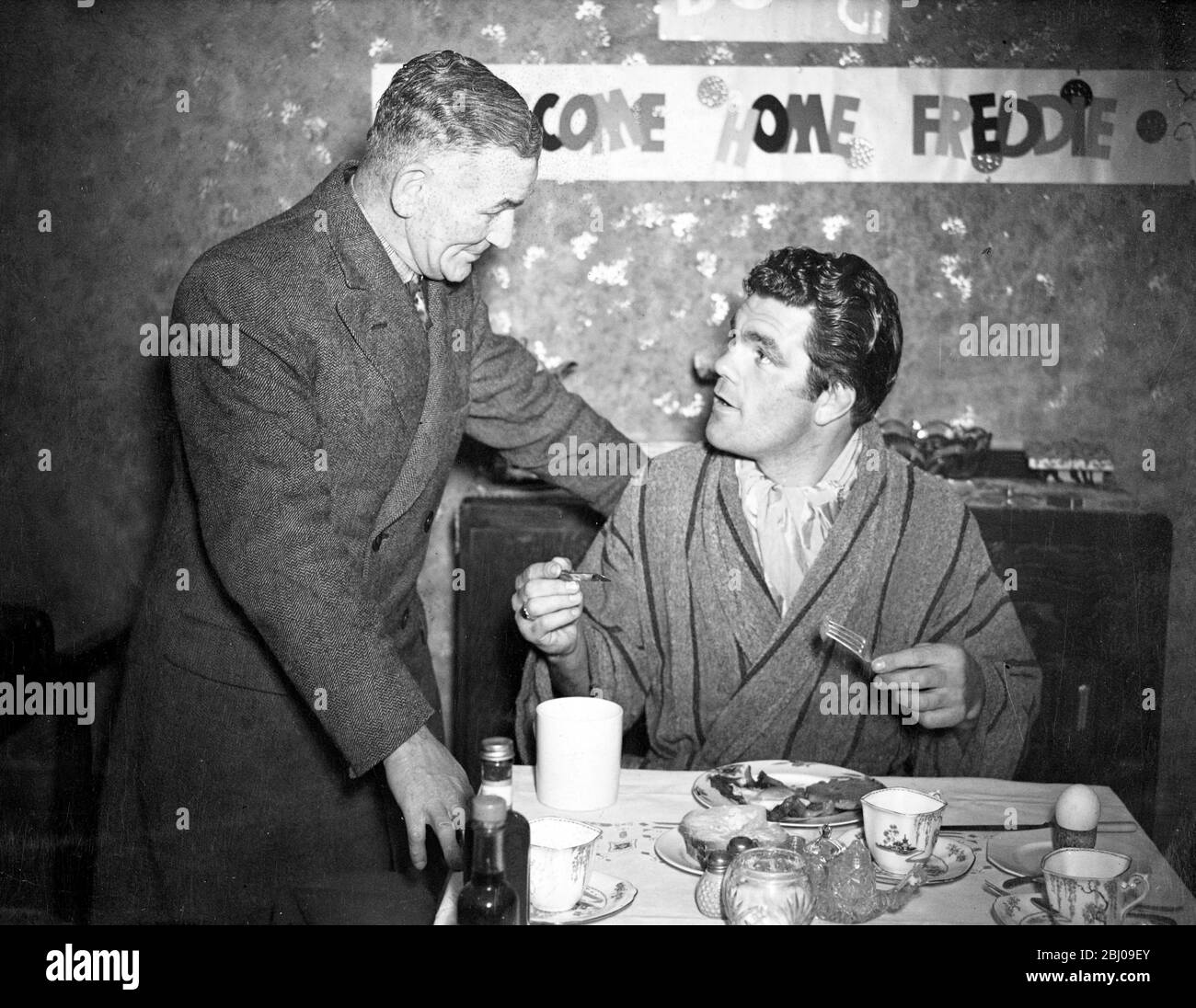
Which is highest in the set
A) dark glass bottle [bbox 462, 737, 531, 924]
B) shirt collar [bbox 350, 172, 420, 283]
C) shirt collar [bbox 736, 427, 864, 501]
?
shirt collar [bbox 350, 172, 420, 283]

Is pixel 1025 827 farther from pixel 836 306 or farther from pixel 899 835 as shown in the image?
pixel 836 306

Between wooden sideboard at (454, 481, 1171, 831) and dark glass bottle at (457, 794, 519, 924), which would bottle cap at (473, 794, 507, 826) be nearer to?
dark glass bottle at (457, 794, 519, 924)

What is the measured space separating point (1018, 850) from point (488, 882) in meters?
0.76

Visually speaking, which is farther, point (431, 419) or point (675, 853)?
point (431, 419)

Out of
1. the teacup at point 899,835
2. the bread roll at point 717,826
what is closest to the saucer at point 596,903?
the bread roll at point 717,826

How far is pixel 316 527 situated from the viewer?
179cm

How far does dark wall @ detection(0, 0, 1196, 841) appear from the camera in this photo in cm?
293

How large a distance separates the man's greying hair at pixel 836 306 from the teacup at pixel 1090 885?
107cm

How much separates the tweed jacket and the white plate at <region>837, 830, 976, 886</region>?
0.69 meters

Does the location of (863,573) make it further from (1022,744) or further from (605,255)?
(605,255)

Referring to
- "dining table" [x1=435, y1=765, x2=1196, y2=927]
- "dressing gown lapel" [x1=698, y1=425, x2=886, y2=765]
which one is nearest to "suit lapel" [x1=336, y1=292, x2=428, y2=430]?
"dining table" [x1=435, y1=765, x2=1196, y2=927]

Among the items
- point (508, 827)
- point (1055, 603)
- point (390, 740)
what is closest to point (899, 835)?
point (508, 827)

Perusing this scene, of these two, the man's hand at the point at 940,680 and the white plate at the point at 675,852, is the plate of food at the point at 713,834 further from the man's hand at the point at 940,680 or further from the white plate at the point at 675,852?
the man's hand at the point at 940,680

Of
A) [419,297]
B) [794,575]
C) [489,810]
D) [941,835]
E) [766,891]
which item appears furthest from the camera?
[794,575]
